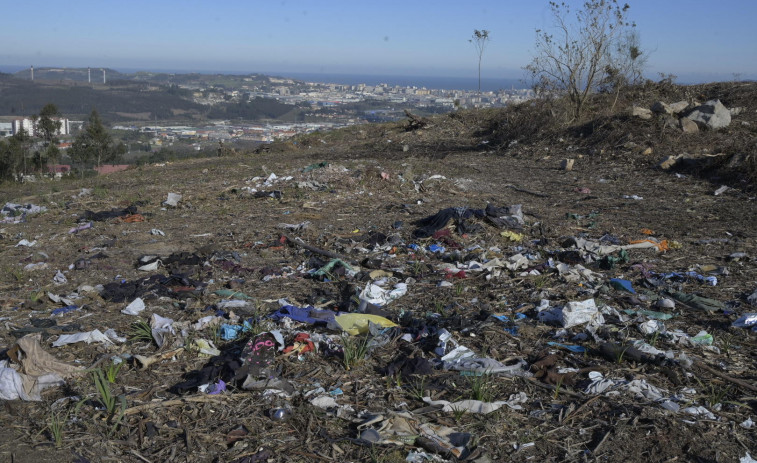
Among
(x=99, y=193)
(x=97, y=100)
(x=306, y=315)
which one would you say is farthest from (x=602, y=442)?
(x=97, y=100)

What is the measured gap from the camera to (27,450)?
2.42 metres

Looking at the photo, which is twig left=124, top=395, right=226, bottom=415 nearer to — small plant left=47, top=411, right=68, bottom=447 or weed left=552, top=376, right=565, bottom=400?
small plant left=47, top=411, right=68, bottom=447

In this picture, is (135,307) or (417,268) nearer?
(135,307)

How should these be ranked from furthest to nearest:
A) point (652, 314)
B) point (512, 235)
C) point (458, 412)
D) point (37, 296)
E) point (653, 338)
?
point (512, 235) < point (37, 296) < point (652, 314) < point (653, 338) < point (458, 412)

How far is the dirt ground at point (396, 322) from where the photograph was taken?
2.54 metres

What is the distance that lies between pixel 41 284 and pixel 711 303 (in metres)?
5.34

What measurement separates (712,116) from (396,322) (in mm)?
9008

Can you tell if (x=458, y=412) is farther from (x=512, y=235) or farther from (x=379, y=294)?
(x=512, y=235)

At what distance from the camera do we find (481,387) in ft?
9.38

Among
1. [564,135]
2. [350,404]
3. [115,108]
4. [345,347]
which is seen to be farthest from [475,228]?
[115,108]

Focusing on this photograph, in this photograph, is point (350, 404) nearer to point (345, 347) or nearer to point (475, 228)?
point (345, 347)

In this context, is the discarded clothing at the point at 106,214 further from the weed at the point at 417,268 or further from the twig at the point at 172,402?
the twig at the point at 172,402

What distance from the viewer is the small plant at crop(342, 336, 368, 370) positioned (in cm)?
323

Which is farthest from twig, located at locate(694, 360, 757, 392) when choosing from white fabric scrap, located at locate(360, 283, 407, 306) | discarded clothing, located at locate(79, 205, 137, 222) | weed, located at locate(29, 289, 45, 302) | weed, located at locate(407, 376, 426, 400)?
discarded clothing, located at locate(79, 205, 137, 222)
